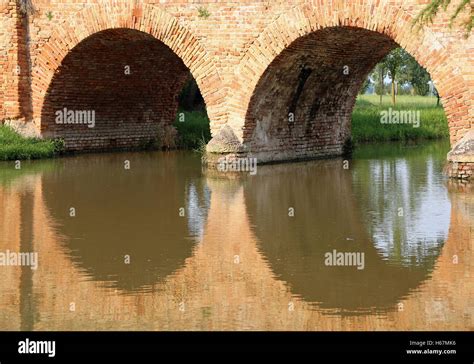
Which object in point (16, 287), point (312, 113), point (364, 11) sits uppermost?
point (364, 11)

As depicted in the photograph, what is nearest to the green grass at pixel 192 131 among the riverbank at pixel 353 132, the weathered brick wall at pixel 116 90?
the riverbank at pixel 353 132

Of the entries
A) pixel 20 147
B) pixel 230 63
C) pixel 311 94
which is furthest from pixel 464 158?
pixel 20 147

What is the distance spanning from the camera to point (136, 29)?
17.1 metres

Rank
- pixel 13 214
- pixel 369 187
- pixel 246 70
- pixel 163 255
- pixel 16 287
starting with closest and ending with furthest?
1. pixel 16 287
2. pixel 163 255
3. pixel 13 214
4. pixel 369 187
5. pixel 246 70

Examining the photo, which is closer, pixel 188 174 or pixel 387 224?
pixel 387 224

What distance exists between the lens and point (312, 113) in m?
18.3

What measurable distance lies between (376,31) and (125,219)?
5.51 metres

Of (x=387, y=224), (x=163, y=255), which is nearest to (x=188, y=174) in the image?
(x=387, y=224)

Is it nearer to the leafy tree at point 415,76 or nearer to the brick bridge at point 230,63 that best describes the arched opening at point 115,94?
the brick bridge at point 230,63

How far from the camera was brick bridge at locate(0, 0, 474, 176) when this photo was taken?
14.4 meters

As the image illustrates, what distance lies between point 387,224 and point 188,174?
19.7 ft

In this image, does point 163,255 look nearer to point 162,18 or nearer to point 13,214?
point 13,214

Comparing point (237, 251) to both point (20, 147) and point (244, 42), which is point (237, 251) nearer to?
point (244, 42)

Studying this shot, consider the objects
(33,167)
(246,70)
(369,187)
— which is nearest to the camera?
(369,187)
